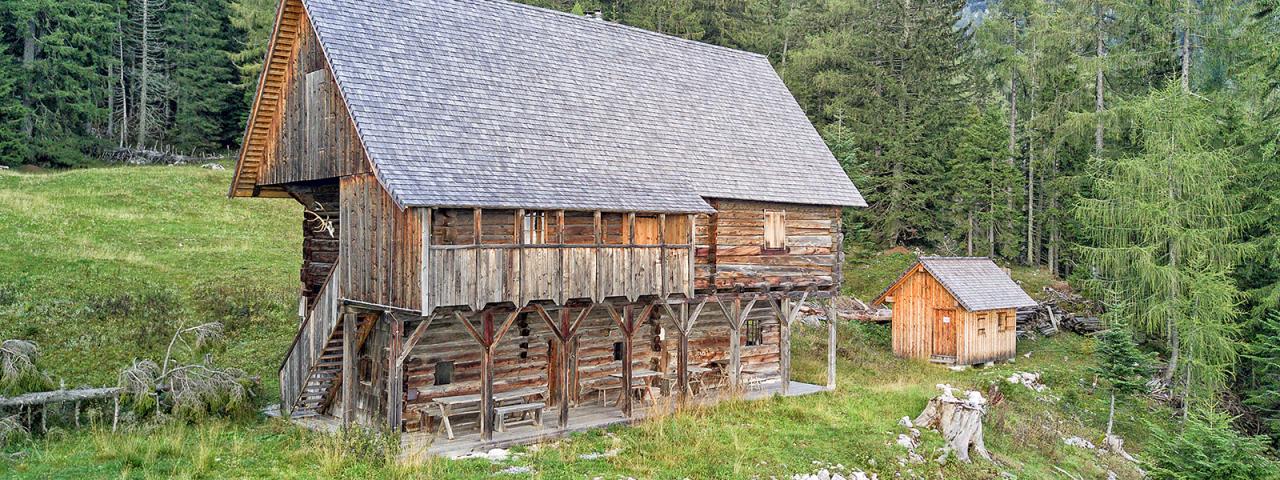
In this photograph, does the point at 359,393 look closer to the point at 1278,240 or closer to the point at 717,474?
the point at 717,474

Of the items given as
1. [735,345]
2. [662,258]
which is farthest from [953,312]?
[662,258]

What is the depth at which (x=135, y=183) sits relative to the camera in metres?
39.5

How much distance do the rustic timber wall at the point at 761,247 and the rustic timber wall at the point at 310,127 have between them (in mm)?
8343

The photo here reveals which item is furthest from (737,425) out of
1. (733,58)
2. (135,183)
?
(135,183)

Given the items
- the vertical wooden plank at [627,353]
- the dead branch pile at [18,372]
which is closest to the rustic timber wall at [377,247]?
the vertical wooden plank at [627,353]

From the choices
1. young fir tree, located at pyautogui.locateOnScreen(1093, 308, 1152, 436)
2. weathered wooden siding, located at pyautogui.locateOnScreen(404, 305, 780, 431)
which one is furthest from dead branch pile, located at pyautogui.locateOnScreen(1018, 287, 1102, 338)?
weathered wooden siding, located at pyautogui.locateOnScreen(404, 305, 780, 431)

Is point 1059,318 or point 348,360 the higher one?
point 348,360

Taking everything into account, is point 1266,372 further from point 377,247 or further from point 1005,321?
point 377,247

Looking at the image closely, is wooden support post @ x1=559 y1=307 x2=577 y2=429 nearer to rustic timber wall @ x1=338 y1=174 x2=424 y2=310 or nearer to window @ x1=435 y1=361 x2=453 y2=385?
window @ x1=435 y1=361 x2=453 y2=385

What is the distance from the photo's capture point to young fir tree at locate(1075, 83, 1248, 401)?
25766 millimetres

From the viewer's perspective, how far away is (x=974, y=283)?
31.5m

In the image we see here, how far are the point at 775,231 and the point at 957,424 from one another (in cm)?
642

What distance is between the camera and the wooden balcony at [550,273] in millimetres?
15750

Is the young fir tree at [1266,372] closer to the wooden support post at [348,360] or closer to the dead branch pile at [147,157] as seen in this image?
the wooden support post at [348,360]
